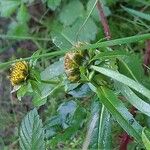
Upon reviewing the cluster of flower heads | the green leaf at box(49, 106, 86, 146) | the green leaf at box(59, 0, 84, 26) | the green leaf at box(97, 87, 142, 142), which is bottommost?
the green leaf at box(49, 106, 86, 146)

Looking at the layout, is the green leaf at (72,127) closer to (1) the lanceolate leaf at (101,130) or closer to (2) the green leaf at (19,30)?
(1) the lanceolate leaf at (101,130)

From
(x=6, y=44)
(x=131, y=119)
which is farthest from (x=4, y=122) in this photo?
(x=131, y=119)

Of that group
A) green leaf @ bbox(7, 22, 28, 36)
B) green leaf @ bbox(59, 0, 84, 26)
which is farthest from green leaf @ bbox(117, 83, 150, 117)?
green leaf @ bbox(7, 22, 28, 36)

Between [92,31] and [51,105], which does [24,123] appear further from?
[92,31]

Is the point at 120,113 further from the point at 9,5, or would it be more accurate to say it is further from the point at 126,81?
the point at 9,5

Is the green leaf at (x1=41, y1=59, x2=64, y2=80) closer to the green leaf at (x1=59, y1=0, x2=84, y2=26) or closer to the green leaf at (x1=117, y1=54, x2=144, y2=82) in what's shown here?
the green leaf at (x1=117, y1=54, x2=144, y2=82)
